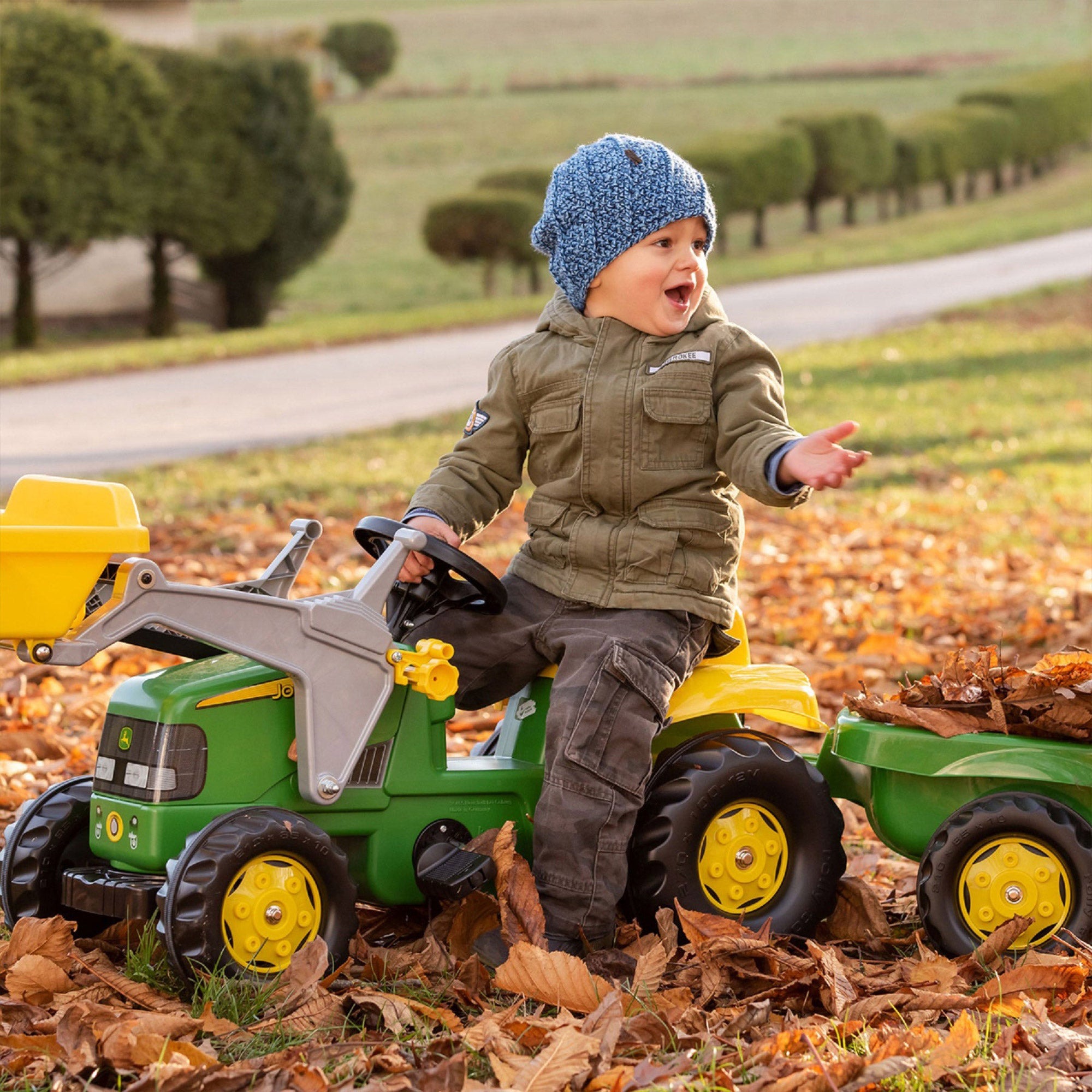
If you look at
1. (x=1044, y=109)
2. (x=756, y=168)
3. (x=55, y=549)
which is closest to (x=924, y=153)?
(x=1044, y=109)

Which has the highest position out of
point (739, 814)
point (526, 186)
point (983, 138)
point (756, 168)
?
point (983, 138)

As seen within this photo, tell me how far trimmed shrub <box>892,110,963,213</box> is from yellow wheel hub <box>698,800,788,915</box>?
38.0m

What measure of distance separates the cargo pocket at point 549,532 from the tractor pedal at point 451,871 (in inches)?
28.7

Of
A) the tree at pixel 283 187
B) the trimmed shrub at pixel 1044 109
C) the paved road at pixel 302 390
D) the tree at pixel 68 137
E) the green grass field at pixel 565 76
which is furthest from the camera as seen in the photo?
the trimmed shrub at pixel 1044 109

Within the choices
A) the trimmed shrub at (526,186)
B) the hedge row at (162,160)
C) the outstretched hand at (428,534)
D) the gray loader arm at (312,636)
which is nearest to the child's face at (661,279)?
the outstretched hand at (428,534)

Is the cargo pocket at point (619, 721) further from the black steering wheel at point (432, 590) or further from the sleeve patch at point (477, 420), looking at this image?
the sleeve patch at point (477, 420)

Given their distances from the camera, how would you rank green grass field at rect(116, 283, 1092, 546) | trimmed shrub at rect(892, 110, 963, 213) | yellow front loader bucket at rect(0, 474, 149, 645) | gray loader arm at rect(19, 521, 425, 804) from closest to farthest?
yellow front loader bucket at rect(0, 474, 149, 645), gray loader arm at rect(19, 521, 425, 804), green grass field at rect(116, 283, 1092, 546), trimmed shrub at rect(892, 110, 963, 213)

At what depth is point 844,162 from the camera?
1438 inches

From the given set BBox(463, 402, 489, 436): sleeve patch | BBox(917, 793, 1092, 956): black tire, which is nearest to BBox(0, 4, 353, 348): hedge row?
BBox(463, 402, 489, 436): sleeve patch

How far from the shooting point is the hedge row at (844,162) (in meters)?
27.8

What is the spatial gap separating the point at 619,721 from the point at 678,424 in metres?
0.70

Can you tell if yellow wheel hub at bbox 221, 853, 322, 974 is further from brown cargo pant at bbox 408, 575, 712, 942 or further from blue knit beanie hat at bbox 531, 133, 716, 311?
blue knit beanie hat at bbox 531, 133, 716, 311

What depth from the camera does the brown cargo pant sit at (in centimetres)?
336

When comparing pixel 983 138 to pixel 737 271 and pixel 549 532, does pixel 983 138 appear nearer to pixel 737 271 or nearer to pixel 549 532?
pixel 737 271
